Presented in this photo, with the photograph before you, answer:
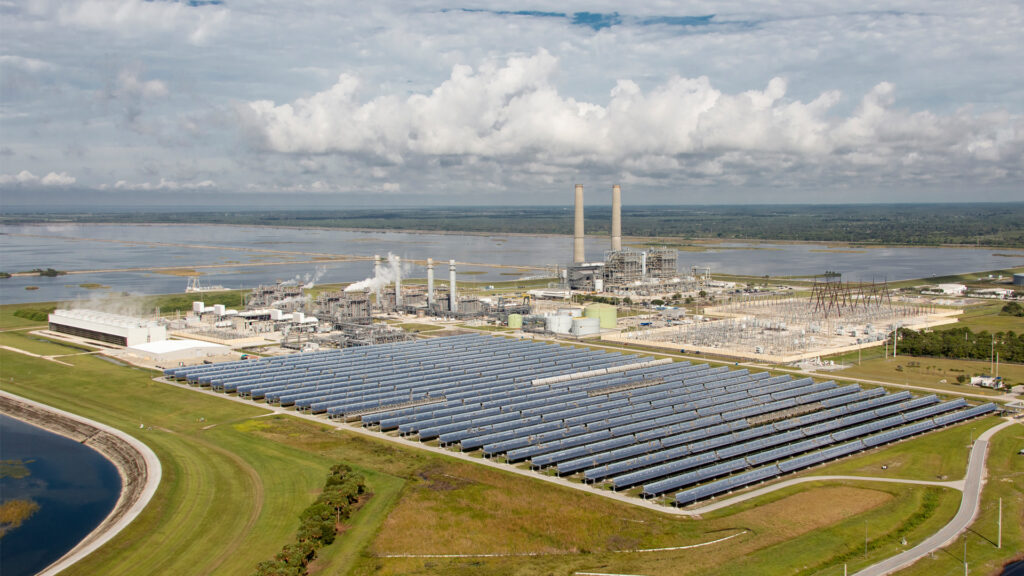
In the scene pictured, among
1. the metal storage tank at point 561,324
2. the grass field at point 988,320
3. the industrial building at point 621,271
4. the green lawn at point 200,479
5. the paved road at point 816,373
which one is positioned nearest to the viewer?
the green lawn at point 200,479

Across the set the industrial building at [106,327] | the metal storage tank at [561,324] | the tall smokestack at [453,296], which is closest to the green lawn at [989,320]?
the metal storage tank at [561,324]

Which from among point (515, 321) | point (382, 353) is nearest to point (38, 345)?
point (382, 353)

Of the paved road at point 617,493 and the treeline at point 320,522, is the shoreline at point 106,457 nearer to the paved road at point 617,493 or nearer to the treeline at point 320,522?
the treeline at point 320,522

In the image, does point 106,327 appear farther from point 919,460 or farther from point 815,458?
point 919,460

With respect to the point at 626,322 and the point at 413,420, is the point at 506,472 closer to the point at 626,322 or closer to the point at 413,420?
the point at 413,420

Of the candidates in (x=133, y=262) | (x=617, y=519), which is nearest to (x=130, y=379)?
(x=617, y=519)
